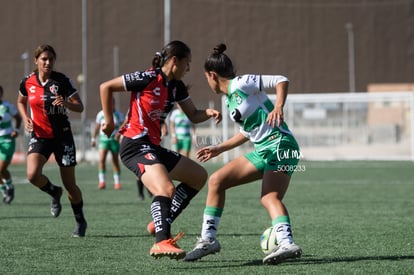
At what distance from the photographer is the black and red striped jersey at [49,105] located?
991 cm

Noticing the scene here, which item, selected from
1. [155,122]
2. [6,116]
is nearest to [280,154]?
[155,122]

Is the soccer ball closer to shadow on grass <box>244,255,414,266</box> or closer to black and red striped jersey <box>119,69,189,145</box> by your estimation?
shadow on grass <box>244,255,414,266</box>

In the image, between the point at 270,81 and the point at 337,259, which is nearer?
the point at 270,81

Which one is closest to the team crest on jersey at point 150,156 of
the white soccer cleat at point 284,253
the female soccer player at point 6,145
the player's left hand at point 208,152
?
the player's left hand at point 208,152

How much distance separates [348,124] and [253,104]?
3219cm

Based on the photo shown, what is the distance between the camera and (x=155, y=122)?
7.78 metres

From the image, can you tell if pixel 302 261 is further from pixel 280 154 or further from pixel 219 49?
pixel 219 49

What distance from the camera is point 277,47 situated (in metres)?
57.1

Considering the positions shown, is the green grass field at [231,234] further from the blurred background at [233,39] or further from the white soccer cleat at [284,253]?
the blurred background at [233,39]

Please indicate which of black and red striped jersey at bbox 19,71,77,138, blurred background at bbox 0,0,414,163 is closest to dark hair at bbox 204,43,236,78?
black and red striped jersey at bbox 19,71,77,138

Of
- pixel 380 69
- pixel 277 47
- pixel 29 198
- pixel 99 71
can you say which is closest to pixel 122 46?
pixel 99 71

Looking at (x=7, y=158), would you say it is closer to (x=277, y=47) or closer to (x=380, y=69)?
(x=277, y=47)

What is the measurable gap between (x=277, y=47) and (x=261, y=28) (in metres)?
1.75

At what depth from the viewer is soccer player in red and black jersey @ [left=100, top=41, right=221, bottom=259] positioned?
7.45 metres
